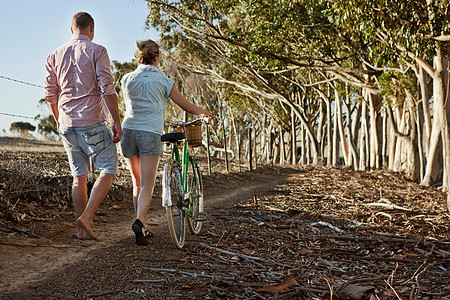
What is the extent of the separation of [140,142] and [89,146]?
1.86 ft

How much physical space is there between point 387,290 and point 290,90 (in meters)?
24.9

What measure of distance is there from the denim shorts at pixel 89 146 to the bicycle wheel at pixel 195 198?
0.89 metres

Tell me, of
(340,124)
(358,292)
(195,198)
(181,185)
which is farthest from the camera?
(340,124)

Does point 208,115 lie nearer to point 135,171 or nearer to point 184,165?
point 184,165

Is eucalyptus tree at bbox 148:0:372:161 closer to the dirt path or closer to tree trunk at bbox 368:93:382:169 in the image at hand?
tree trunk at bbox 368:93:382:169

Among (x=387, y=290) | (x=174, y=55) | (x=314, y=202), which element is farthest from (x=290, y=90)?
(x=387, y=290)

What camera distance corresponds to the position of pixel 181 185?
4.57 meters

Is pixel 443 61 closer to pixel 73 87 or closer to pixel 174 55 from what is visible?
pixel 73 87

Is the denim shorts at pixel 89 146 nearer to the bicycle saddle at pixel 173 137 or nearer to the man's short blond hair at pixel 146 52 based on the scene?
the bicycle saddle at pixel 173 137

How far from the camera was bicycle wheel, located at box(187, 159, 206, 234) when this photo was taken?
488 centimetres

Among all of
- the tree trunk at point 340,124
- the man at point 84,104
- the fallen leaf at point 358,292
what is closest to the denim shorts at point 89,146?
the man at point 84,104

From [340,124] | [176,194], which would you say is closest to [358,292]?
[176,194]

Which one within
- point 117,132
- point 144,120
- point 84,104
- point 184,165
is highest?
point 84,104

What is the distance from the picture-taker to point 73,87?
4.48m
